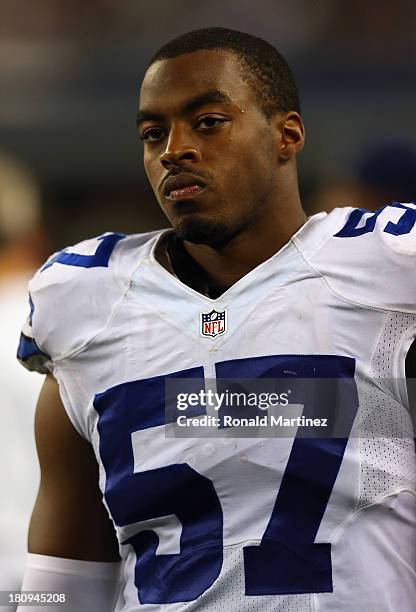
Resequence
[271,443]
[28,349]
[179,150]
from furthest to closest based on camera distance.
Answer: [28,349]
[179,150]
[271,443]

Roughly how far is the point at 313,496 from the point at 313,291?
30 cm

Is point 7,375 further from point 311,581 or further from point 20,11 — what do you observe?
point 20,11

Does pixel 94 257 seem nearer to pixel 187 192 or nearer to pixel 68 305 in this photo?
pixel 68 305

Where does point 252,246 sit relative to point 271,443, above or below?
above

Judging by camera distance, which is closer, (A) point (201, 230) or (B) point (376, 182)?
(A) point (201, 230)

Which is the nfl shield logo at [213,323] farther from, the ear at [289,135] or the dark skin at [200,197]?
the ear at [289,135]

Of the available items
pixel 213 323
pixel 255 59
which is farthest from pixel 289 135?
pixel 213 323

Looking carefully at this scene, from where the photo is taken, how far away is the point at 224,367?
5.06ft

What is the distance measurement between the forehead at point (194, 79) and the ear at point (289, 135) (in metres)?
0.09

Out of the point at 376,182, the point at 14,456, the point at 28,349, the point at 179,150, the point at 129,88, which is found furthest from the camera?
the point at 129,88

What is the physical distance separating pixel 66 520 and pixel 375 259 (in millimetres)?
665

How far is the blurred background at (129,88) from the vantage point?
4527mm

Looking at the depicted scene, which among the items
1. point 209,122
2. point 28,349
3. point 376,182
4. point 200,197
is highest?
point 209,122

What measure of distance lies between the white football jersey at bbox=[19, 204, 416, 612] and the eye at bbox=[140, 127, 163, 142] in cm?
23
